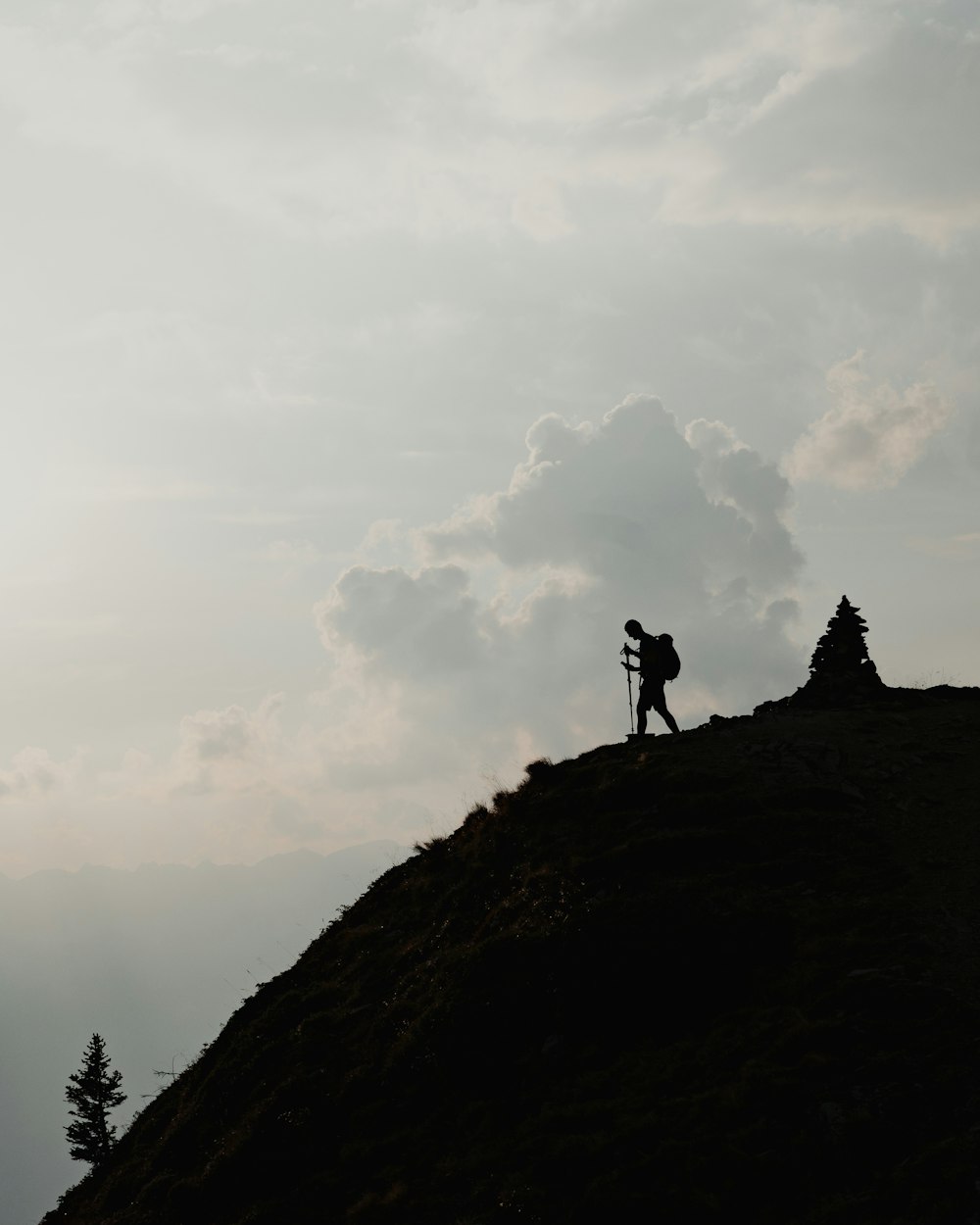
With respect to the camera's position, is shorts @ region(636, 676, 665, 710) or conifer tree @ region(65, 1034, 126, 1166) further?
conifer tree @ region(65, 1034, 126, 1166)

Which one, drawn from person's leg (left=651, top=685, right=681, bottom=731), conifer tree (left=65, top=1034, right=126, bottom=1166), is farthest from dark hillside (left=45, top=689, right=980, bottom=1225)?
conifer tree (left=65, top=1034, right=126, bottom=1166)

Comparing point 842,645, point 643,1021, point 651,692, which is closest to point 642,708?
point 651,692

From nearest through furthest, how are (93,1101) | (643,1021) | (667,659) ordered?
(643,1021), (667,659), (93,1101)

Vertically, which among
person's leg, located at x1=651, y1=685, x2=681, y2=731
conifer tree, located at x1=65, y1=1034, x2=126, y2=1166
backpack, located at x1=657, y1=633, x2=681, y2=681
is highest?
backpack, located at x1=657, y1=633, x2=681, y2=681

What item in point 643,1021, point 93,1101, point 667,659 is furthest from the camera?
point 93,1101

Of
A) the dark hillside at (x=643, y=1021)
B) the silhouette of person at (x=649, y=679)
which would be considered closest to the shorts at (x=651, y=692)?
the silhouette of person at (x=649, y=679)

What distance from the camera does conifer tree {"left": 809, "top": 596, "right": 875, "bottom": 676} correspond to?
31.9 meters

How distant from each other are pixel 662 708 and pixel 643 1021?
13116 millimetres

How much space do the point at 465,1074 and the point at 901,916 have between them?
806cm

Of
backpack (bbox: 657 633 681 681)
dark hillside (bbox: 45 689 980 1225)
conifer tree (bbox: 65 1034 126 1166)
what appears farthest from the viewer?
conifer tree (bbox: 65 1034 126 1166)

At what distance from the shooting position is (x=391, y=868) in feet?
98.2

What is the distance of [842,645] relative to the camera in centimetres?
3225

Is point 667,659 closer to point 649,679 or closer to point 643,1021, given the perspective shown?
point 649,679

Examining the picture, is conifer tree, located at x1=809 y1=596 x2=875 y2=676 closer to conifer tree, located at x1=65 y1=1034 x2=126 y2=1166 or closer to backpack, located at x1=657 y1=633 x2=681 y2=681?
backpack, located at x1=657 y1=633 x2=681 y2=681
